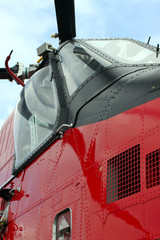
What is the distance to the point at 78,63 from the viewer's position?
477cm

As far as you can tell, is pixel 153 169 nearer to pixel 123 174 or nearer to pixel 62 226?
pixel 123 174

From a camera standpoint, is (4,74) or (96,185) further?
(4,74)

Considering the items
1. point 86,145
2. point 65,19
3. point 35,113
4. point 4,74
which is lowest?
point 86,145

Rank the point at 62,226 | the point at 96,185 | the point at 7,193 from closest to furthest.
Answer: the point at 96,185, the point at 62,226, the point at 7,193

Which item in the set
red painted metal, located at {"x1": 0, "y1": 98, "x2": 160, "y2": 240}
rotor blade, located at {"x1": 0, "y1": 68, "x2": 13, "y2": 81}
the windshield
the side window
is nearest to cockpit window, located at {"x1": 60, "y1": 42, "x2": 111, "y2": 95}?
the windshield

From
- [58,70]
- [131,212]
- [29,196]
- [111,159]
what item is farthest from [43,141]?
[131,212]

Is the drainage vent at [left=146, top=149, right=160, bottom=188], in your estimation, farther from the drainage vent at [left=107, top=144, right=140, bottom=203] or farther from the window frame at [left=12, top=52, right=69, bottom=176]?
the window frame at [left=12, top=52, right=69, bottom=176]

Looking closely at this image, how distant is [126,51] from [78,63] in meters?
0.73

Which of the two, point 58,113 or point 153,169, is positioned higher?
point 58,113

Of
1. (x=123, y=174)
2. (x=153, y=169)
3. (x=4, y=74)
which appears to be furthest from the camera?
(x=4, y=74)

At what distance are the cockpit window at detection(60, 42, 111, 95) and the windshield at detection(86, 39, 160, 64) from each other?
0.67 ft

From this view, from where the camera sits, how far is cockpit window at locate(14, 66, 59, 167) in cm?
469

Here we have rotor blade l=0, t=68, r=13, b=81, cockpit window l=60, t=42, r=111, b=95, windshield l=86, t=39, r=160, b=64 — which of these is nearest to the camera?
cockpit window l=60, t=42, r=111, b=95

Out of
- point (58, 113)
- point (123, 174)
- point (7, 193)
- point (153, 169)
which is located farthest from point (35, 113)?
point (153, 169)
